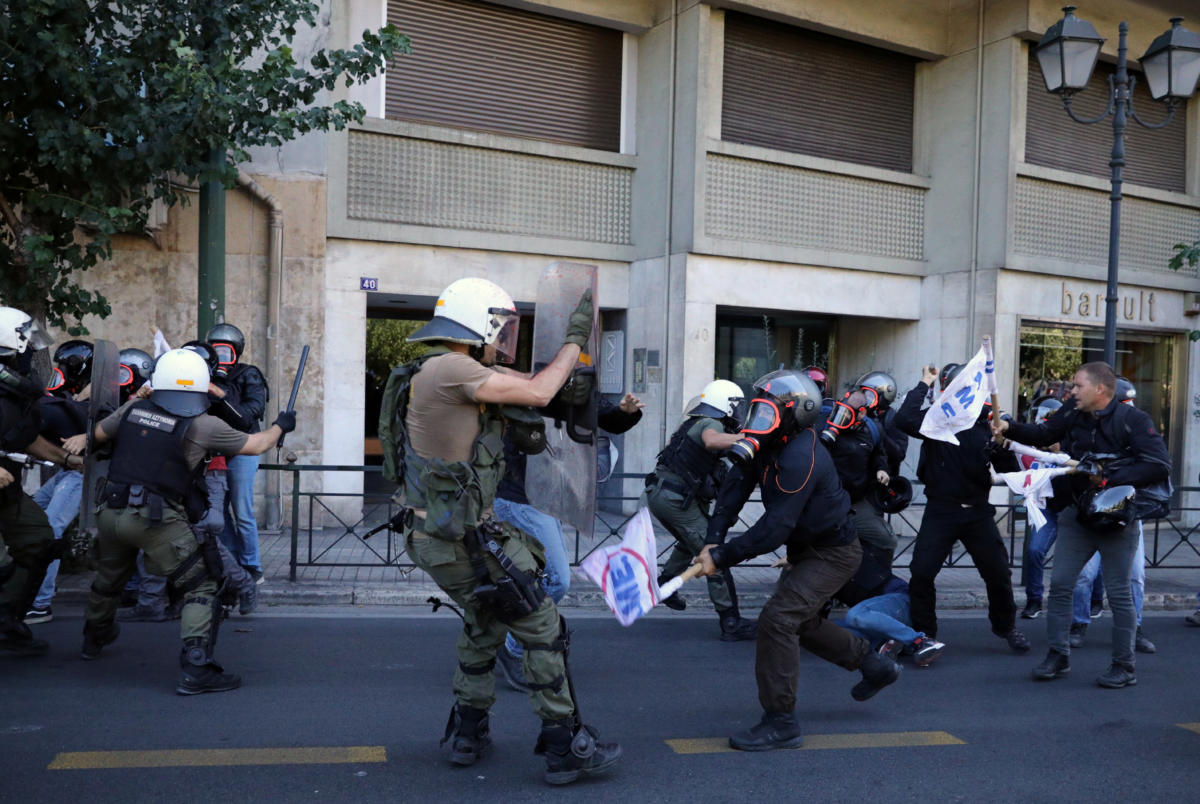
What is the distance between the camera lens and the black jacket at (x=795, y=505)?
455 centimetres

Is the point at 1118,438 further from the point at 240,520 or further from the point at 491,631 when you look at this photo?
the point at 240,520

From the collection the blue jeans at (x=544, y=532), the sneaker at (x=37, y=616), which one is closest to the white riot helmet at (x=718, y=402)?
the blue jeans at (x=544, y=532)

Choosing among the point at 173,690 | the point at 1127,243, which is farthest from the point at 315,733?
the point at 1127,243

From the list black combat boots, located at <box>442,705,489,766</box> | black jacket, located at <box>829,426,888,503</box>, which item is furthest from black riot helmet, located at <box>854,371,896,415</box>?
black combat boots, located at <box>442,705,489,766</box>

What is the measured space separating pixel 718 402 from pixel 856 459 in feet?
3.23

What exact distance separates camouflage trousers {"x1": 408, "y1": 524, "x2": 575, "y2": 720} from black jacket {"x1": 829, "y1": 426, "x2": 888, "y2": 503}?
3.26m

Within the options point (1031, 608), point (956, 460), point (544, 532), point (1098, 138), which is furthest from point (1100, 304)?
point (544, 532)

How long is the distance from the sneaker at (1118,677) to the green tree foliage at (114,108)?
6403mm

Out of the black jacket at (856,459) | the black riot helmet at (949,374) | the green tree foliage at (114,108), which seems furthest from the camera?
the green tree foliage at (114,108)

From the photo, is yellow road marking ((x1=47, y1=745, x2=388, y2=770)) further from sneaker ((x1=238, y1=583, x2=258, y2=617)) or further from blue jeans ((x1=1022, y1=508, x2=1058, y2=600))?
blue jeans ((x1=1022, y1=508, x2=1058, y2=600))

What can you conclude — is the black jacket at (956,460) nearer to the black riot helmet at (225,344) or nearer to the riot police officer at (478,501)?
the riot police officer at (478,501)

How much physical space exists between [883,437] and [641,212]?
5568 mm

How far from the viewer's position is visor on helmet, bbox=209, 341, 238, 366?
748 centimetres

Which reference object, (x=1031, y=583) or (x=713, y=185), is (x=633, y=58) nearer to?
(x=713, y=185)
